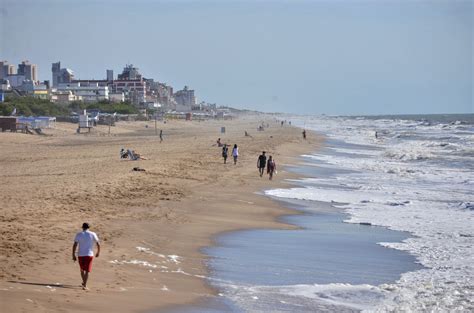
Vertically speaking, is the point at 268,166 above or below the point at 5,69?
below

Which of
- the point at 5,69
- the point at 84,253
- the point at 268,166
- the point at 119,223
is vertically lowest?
A: the point at 119,223

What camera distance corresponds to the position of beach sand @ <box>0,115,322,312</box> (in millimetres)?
8945

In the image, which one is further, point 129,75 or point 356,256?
point 129,75

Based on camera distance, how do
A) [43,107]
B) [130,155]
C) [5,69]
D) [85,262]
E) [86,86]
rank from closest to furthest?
[85,262] → [130,155] → [43,107] → [86,86] → [5,69]

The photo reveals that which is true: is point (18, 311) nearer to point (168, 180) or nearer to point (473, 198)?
point (168, 180)

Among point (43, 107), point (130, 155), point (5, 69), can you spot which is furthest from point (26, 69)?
point (130, 155)

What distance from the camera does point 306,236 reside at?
15125 mm

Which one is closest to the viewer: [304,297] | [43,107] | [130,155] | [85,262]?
[85,262]

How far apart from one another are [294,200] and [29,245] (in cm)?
1128

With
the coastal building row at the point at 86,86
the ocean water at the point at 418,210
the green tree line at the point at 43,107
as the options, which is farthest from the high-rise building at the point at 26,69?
the ocean water at the point at 418,210

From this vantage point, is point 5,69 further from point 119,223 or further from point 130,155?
point 119,223

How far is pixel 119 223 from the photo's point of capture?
14328 millimetres

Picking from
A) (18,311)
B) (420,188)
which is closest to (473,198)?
(420,188)

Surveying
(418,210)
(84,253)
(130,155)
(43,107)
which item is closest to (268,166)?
(130,155)
